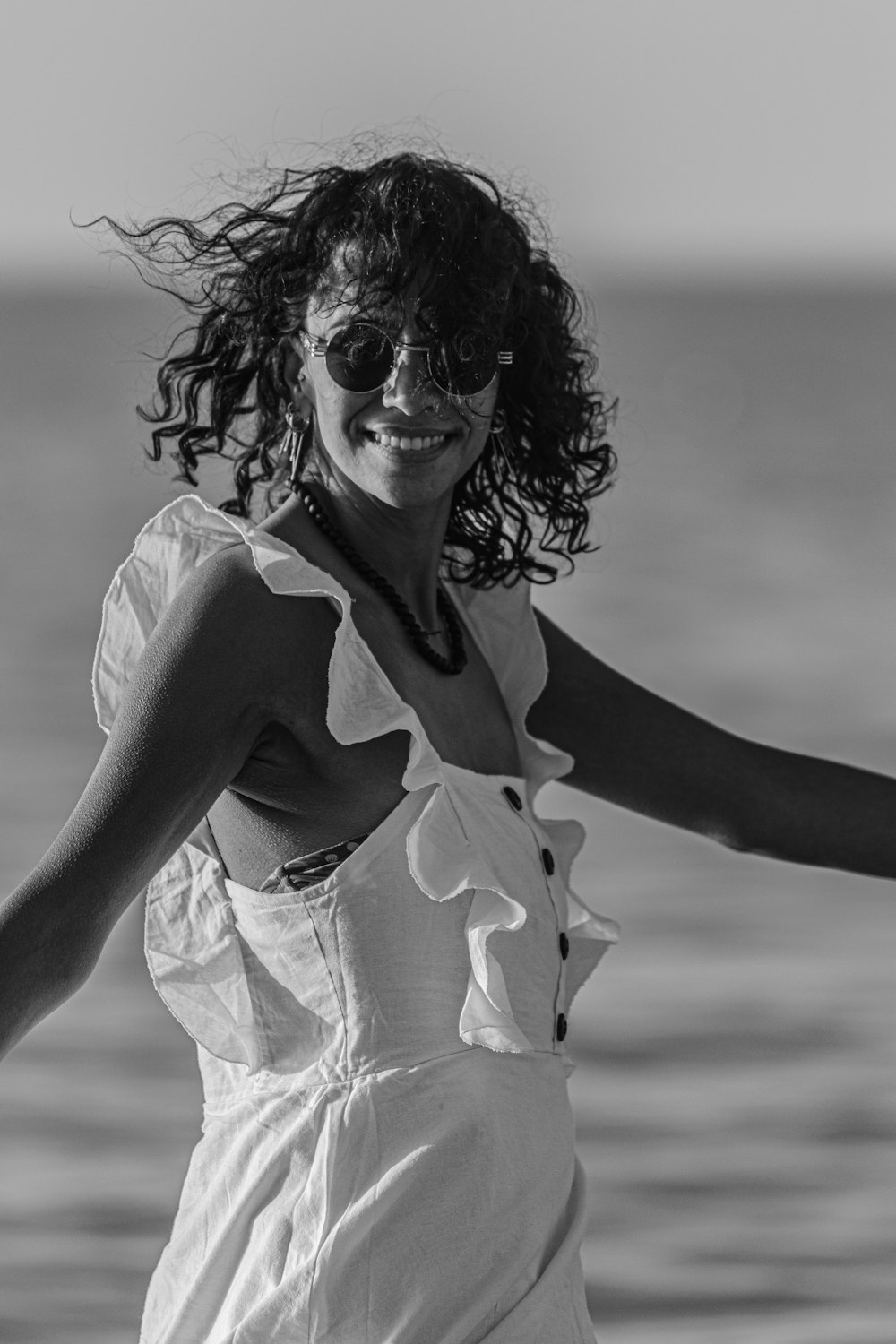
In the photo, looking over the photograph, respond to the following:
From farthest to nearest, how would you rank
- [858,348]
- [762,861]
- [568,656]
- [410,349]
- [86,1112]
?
[858,348] → [762,861] → [86,1112] → [568,656] → [410,349]

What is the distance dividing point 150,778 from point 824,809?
36.1 inches

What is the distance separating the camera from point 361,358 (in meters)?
2.07

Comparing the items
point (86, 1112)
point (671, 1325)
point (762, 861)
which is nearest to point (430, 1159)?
point (671, 1325)

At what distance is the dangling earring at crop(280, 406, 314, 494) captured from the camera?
2.22 meters

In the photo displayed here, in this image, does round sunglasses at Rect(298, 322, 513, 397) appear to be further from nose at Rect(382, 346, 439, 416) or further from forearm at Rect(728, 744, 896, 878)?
forearm at Rect(728, 744, 896, 878)

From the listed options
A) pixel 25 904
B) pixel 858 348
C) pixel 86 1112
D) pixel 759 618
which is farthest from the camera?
pixel 858 348

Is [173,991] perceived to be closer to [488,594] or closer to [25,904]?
[25,904]

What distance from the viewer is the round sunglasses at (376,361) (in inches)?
81.4

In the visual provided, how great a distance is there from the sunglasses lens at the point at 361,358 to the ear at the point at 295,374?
0.13 m

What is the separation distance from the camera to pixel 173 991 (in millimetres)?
1996

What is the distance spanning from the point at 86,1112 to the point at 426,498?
2.77 meters

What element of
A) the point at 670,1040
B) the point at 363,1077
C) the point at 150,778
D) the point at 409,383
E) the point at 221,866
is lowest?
the point at 670,1040

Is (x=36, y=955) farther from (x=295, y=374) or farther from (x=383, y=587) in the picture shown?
(x=295, y=374)

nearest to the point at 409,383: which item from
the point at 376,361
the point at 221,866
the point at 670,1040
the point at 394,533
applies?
the point at 376,361
